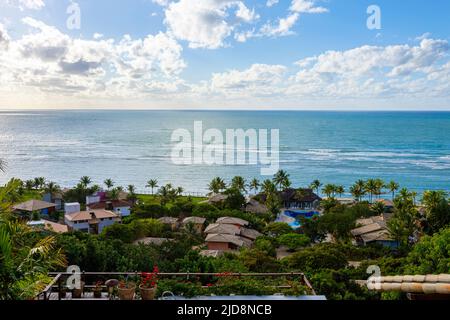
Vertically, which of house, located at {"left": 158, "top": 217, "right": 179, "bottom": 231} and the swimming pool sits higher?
house, located at {"left": 158, "top": 217, "right": 179, "bottom": 231}

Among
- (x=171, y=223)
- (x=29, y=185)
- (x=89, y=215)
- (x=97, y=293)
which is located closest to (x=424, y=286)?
(x=97, y=293)

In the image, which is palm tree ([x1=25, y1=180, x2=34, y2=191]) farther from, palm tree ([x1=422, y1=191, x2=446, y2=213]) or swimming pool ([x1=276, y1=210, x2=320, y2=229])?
palm tree ([x1=422, y1=191, x2=446, y2=213])

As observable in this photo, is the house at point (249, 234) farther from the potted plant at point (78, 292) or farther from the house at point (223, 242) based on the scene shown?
the potted plant at point (78, 292)

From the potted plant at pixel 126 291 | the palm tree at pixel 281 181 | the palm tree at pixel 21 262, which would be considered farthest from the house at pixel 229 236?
the palm tree at pixel 21 262

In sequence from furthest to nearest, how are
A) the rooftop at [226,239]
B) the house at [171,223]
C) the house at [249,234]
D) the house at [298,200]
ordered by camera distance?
the house at [298,200] < the house at [171,223] < the house at [249,234] < the rooftop at [226,239]

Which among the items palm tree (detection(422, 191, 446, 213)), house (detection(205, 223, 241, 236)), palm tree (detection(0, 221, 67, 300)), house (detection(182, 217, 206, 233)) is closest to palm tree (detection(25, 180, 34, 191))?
house (detection(182, 217, 206, 233))

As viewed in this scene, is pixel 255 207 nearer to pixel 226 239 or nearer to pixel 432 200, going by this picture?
pixel 226 239
